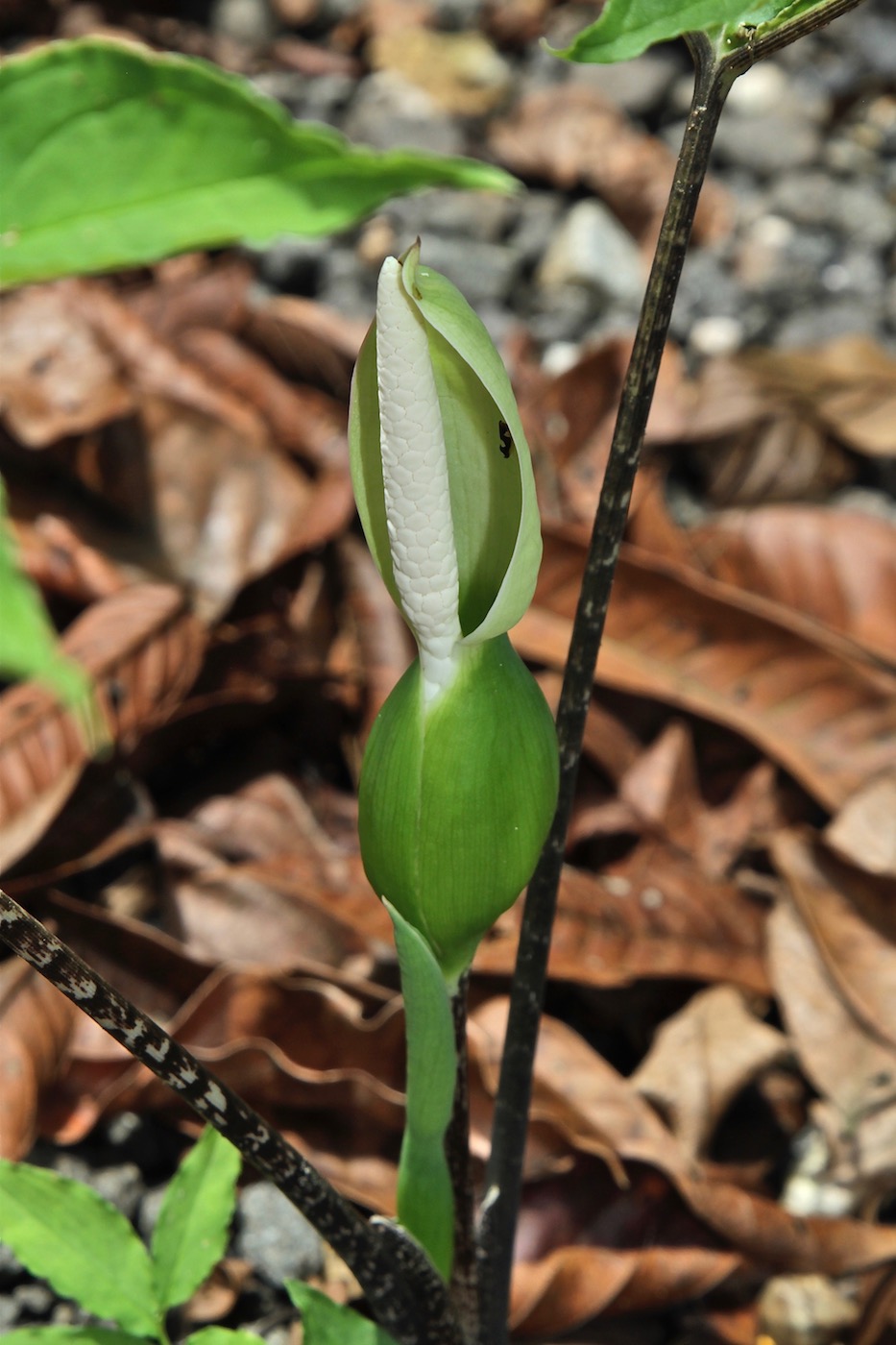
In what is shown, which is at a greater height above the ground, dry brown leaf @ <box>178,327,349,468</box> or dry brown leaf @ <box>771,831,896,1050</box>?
dry brown leaf @ <box>178,327,349,468</box>

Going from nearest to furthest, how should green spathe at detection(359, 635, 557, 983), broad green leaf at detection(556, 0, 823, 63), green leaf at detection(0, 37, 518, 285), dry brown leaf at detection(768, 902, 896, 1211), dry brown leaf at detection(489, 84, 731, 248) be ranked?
broad green leaf at detection(556, 0, 823, 63)
green spathe at detection(359, 635, 557, 983)
green leaf at detection(0, 37, 518, 285)
dry brown leaf at detection(768, 902, 896, 1211)
dry brown leaf at detection(489, 84, 731, 248)

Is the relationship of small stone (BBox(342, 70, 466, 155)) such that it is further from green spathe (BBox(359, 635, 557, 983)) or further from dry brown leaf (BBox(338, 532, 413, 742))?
green spathe (BBox(359, 635, 557, 983))

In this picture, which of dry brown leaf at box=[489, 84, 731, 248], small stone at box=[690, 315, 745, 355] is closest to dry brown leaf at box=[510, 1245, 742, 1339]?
small stone at box=[690, 315, 745, 355]

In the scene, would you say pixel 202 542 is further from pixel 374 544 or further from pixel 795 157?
pixel 795 157

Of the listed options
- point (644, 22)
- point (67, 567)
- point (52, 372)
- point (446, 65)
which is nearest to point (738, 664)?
point (67, 567)

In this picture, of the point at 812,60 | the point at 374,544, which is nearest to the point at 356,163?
the point at 374,544

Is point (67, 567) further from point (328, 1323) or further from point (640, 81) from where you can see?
point (640, 81)

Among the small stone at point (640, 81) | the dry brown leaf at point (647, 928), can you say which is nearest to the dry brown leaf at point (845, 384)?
the dry brown leaf at point (647, 928)
